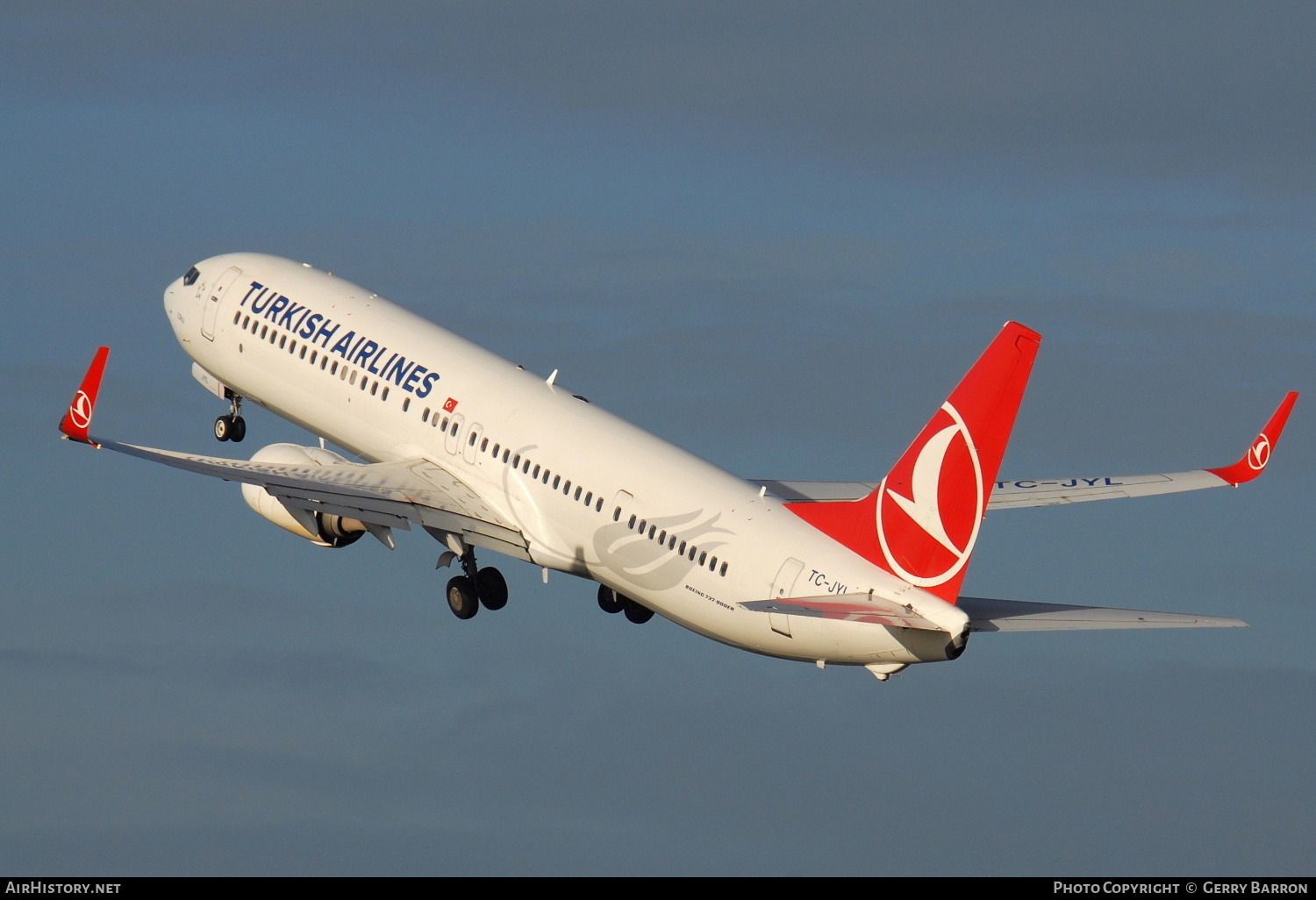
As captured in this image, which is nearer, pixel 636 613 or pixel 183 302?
pixel 636 613

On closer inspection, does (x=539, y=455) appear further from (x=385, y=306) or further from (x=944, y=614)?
(x=944, y=614)

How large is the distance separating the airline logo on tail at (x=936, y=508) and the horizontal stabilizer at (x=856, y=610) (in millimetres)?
871

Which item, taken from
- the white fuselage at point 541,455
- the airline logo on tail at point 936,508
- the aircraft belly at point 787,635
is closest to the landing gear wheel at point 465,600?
the white fuselage at point 541,455

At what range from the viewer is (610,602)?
228 ft

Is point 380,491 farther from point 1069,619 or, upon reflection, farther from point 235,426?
point 1069,619

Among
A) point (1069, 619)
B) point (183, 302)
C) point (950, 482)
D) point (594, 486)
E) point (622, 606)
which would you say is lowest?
point (1069, 619)

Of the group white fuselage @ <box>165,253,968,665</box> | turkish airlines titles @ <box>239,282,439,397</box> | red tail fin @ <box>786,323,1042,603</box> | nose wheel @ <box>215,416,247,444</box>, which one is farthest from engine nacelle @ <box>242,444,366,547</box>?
red tail fin @ <box>786,323,1042,603</box>

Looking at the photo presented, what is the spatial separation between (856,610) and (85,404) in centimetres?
1993

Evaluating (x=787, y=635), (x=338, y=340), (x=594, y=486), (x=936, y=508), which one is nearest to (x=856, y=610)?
(x=936, y=508)

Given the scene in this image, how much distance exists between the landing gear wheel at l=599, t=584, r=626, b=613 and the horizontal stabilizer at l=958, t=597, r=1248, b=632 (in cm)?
1666

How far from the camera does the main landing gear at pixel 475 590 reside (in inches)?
2603

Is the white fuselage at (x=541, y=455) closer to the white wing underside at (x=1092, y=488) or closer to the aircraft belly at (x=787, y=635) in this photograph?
the aircraft belly at (x=787, y=635)

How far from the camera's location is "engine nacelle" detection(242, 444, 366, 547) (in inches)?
2621

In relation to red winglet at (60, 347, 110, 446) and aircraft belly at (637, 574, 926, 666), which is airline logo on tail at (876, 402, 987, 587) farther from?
red winglet at (60, 347, 110, 446)
